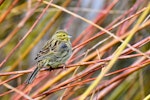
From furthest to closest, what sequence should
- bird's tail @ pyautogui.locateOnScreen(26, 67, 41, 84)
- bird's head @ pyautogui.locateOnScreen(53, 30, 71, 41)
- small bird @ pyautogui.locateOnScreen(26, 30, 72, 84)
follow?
bird's head @ pyautogui.locateOnScreen(53, 30, 71, 41) < small bird @ pyautogui.locateOnScreen(26, 30, 72, 84) < bird's tail @ pyautogui.locateOnScreen(26, 67, 41, 84)

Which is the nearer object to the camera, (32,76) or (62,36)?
(32,76)

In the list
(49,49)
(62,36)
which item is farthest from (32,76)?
(62,36)

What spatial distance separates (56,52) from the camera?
83.7 inches

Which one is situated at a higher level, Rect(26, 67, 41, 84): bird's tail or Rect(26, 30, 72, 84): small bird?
Rect(26, 30, 72, 84): small bird

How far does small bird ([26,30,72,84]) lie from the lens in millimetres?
2021

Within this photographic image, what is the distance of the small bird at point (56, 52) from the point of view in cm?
202

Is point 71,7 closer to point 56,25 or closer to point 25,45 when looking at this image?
point 56,25

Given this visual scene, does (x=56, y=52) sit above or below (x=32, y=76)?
above

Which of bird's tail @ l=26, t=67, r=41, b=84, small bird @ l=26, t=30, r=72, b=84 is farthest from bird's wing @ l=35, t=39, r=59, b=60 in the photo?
bird's tail @ l=26, t=67, r=41, b=84

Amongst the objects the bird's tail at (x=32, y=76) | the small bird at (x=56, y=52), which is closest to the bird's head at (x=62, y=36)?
the small bird at (x=56, y=52)

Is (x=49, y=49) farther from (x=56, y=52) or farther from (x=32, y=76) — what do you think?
(x=32, y=76)

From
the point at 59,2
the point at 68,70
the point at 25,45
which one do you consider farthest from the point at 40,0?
the point at 59,2

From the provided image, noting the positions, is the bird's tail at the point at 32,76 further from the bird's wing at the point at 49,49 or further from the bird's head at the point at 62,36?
the bird's head at the point at 62,36

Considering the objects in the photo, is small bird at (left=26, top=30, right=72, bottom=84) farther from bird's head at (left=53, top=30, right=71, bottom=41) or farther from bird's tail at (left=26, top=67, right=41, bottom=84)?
bird's tail at (left=26, top=67, right=41, bottom=84)
